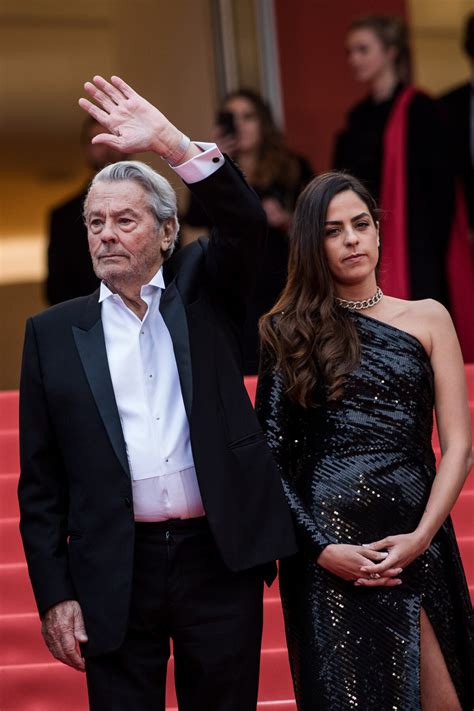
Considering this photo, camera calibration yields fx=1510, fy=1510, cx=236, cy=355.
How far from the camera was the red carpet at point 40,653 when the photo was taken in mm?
4727

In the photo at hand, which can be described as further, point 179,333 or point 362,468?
point 362,468

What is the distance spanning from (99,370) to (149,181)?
0.45 meters

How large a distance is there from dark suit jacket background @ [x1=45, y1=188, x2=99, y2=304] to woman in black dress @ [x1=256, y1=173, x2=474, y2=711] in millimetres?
3330

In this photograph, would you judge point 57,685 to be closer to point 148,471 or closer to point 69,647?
point 69,647

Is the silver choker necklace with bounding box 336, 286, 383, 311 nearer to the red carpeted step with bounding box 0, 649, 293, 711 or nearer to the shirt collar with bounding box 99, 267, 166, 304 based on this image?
the shirt collar with bounding box 99, 267, 166, 304

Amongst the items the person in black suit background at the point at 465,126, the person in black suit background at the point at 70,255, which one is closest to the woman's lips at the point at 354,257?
the person in black suit background at the point at 70,255

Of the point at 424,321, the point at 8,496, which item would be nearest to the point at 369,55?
the point at 8,496

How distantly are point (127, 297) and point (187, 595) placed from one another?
0.70 m

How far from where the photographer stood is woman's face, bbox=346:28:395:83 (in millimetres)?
6898

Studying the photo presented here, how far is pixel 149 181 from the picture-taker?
11.3ft

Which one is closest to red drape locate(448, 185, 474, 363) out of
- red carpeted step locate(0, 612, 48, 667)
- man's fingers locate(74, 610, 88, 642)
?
red carpeted step locate(0, 612, 48, 667)

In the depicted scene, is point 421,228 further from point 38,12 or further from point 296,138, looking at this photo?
point 38,12

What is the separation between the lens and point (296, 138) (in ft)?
31.9

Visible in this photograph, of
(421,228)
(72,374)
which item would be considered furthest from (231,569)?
(421,228)
